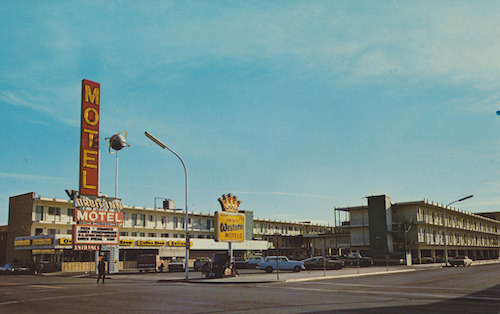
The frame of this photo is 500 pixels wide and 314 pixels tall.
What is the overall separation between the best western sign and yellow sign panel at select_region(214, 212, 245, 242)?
1412 centimetres

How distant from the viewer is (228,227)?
3672cm

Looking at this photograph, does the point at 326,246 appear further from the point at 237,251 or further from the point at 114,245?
the point at 114,245

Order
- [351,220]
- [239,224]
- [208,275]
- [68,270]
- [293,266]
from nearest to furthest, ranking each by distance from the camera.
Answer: [208,275] < [239,224] < [293,266] < [68,270] < [351,220]

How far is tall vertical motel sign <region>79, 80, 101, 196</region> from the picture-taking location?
147ft

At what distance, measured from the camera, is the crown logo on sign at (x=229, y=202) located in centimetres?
3725

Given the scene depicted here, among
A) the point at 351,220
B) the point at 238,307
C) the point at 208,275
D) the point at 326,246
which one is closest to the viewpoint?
the point at 238,307

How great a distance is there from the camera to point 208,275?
33.0 m

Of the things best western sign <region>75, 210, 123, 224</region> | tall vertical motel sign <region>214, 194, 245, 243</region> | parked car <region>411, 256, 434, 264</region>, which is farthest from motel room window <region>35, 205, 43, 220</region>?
parked car <region>411, 256, 434, 264</region>

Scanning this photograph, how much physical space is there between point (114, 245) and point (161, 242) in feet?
62.8

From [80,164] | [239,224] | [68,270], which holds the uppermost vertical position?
[80,164]

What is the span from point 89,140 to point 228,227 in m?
18.5

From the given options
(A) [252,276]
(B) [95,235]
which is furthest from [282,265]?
(B) [95,235]

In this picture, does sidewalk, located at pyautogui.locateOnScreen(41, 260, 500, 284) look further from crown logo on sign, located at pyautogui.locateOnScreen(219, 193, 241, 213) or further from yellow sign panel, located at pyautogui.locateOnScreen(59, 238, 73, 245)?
yellow sign panel, located at pyautogui.locateOnScreen(59, 238, 73, 245)

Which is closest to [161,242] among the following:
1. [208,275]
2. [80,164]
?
[80,164]
